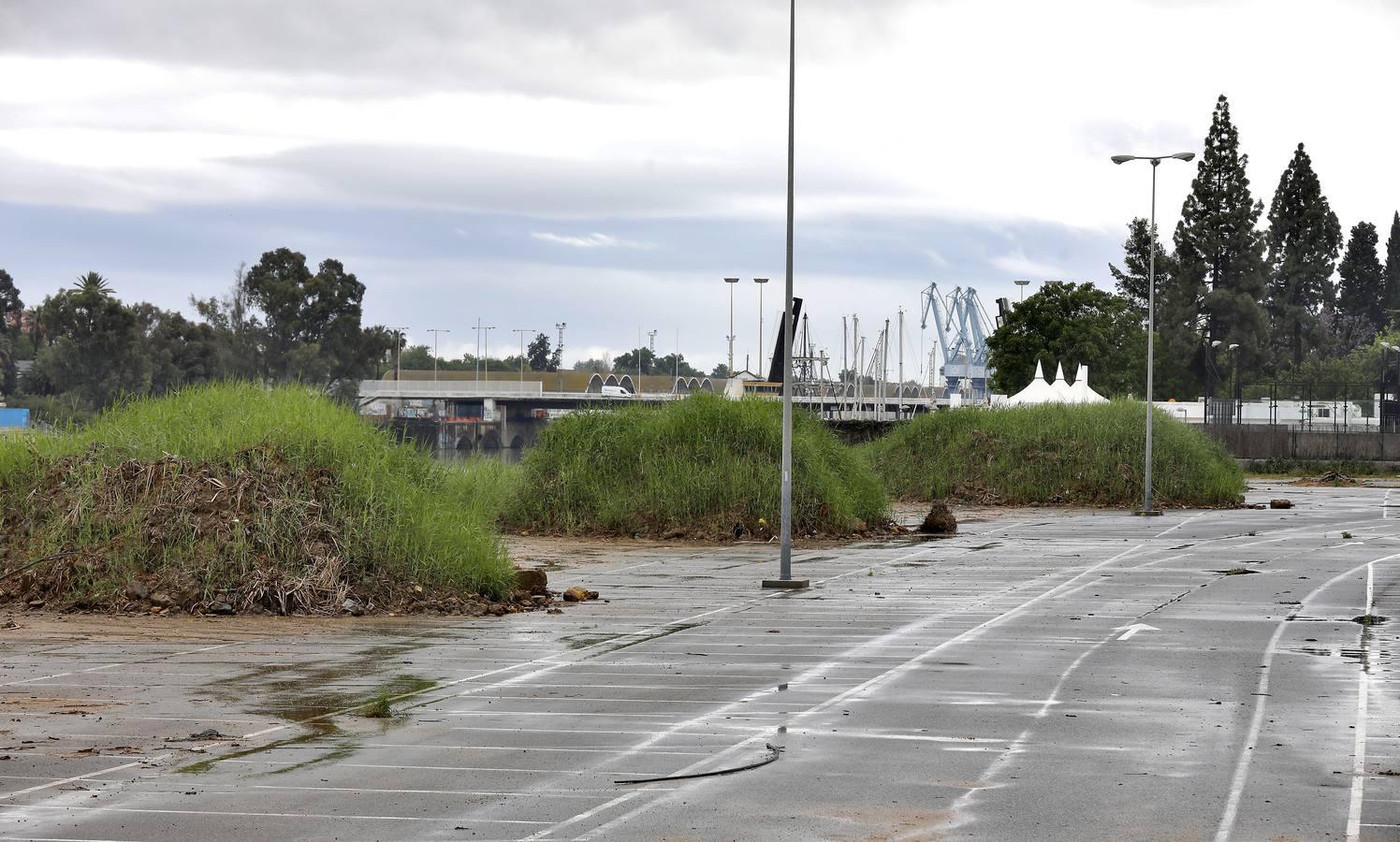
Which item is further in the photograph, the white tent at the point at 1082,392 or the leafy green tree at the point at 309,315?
the leafy green tree at the point at 309,315

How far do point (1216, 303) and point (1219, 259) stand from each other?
316cm

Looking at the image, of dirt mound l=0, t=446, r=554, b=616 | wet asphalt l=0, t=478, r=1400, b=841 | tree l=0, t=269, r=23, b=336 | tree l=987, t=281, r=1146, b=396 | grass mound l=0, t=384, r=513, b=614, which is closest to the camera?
wet asphalt l=0, t=478, r=1400, b=841

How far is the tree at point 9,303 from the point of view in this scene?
6939 inches

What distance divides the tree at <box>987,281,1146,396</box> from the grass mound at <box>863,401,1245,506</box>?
164 feet

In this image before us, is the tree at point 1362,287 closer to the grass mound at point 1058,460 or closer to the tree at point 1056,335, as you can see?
the tree at point 1056,335

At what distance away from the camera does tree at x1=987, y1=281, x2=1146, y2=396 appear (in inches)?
4355

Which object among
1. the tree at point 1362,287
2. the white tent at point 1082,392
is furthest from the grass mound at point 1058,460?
the tree at point 1362,287

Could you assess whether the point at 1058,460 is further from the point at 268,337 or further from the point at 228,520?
the point at 268,337

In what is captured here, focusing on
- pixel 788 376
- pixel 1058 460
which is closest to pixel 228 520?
pixel 788 376

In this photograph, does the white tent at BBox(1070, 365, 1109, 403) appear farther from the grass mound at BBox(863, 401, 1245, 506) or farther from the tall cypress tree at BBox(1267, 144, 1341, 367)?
the tall cypress tree at BBox(1267, 144, 1341, 367)

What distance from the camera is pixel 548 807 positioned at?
9.89 m

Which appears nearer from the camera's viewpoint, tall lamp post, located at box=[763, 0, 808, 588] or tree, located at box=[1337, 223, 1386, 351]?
tall lamp post, located at box=[763, 0, 808, 588]

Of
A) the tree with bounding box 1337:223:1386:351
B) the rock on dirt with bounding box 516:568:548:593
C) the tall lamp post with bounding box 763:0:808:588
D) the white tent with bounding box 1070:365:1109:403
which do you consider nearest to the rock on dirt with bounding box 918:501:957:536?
the tall lamp post with bounding box 763:0:808:588

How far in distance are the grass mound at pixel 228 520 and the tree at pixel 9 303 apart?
162m
